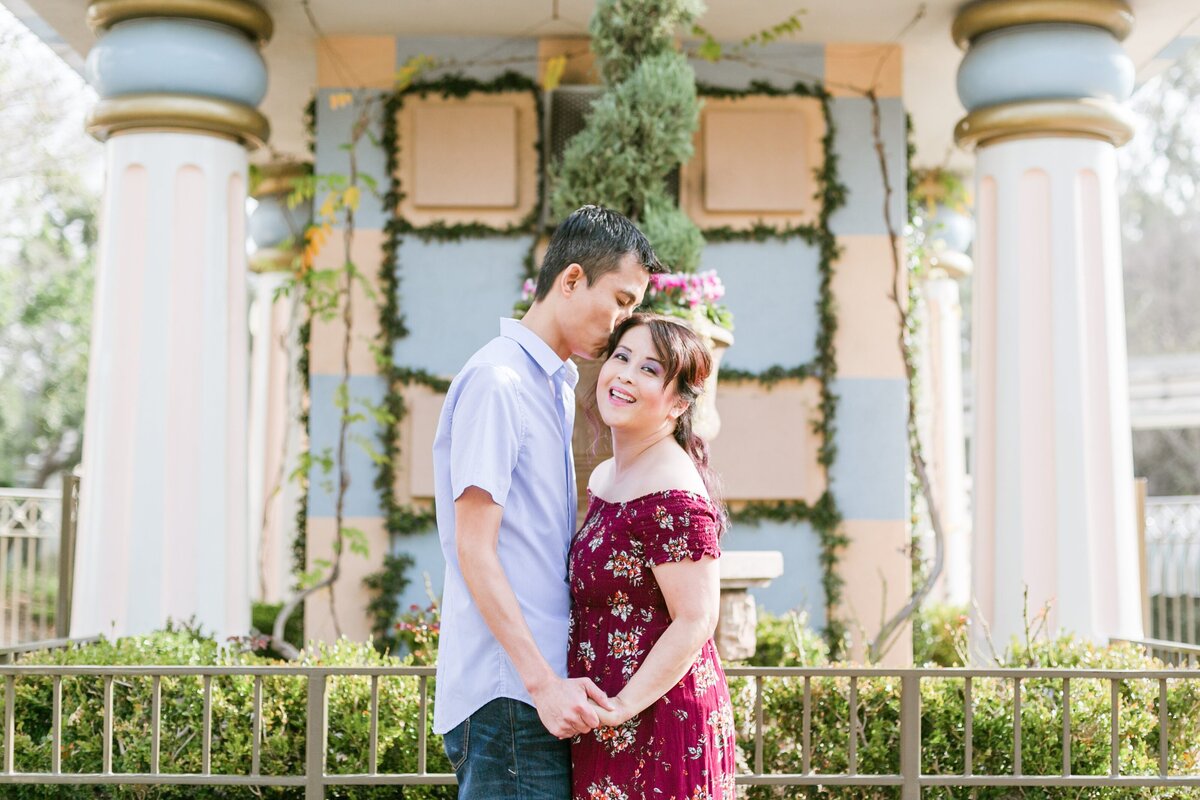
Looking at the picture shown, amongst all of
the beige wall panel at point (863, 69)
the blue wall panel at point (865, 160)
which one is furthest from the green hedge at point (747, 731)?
the beige wall panel at point (863, 69)

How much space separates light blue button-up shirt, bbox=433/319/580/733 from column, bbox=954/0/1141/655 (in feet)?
14.0

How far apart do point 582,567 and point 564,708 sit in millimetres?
264

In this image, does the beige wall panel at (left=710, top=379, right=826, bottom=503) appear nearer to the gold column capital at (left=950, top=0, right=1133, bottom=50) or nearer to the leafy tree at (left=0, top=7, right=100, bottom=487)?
the gold column capital at (left=950, top=0, right=1133, bottom=50)

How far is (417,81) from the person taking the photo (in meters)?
7.14

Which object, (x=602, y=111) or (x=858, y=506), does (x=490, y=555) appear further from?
(x=858, y=506)

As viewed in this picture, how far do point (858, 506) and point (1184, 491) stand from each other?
68.3ft

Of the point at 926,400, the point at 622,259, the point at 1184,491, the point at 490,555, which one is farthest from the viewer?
the point at 1184,491

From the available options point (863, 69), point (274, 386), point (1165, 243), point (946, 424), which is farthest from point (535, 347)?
point (1165, 243)

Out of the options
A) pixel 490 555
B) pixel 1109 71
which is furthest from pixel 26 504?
pixel 490 555

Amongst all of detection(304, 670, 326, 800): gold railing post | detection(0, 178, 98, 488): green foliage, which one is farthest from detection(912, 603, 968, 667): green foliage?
detection(0, 178, 98, 488): green foliage

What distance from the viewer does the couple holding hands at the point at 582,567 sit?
2164 millimetres

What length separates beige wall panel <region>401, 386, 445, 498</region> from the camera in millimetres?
6930

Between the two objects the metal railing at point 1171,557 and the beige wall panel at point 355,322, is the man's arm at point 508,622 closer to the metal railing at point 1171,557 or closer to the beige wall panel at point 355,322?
the beige wall panel at point 355,322

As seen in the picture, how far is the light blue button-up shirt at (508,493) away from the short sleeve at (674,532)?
0.20 meters
